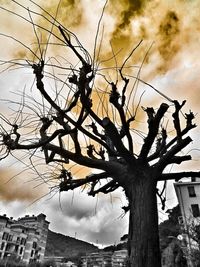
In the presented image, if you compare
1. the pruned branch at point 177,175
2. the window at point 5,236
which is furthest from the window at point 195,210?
the window at point 5,236

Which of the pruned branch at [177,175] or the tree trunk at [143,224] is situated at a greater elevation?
the pruned branch at [177,175]

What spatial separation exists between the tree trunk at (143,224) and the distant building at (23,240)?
52.9 meters

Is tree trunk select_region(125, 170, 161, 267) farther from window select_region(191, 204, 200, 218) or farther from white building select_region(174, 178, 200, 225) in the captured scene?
window select_region(191, 204, 200, 218)

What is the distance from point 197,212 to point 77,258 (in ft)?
198

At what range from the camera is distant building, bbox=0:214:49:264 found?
1999 inches

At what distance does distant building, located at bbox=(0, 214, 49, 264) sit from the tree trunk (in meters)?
52.9

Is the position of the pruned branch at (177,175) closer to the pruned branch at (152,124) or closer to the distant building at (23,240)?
the pruned branch at (152,124)

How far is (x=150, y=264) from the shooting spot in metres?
2.97

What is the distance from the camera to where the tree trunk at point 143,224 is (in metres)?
3.04

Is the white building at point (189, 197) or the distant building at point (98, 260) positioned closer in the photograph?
the white building at point (189, 197)

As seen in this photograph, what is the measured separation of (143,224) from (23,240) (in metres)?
59.4

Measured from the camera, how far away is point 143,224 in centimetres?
324

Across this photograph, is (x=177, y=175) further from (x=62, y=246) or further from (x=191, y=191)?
(x=62, y=246)

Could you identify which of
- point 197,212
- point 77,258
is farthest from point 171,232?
point 77,258
